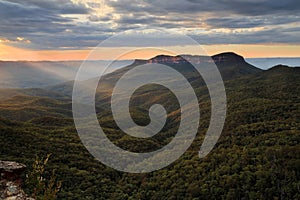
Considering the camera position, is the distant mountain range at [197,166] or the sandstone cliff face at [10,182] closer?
the sandstone cliff face at [10,182]

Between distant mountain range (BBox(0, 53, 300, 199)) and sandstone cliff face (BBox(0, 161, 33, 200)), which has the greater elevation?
sandstone cliff face (BBox(0, 161, 33, 200))

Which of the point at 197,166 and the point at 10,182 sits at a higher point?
the point at 10,182

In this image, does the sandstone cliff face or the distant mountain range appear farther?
the distant mountain range

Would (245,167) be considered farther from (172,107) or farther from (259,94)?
(172,107)

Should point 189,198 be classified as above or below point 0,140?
below

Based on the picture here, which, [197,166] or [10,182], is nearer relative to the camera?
[10,182]

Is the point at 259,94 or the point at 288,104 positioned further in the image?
the point at 259,94

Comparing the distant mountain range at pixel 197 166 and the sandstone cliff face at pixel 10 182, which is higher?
the sandstone cliff face at pixel 10 182

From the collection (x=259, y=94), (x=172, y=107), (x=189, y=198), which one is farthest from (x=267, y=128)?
(x=172, y=107)
